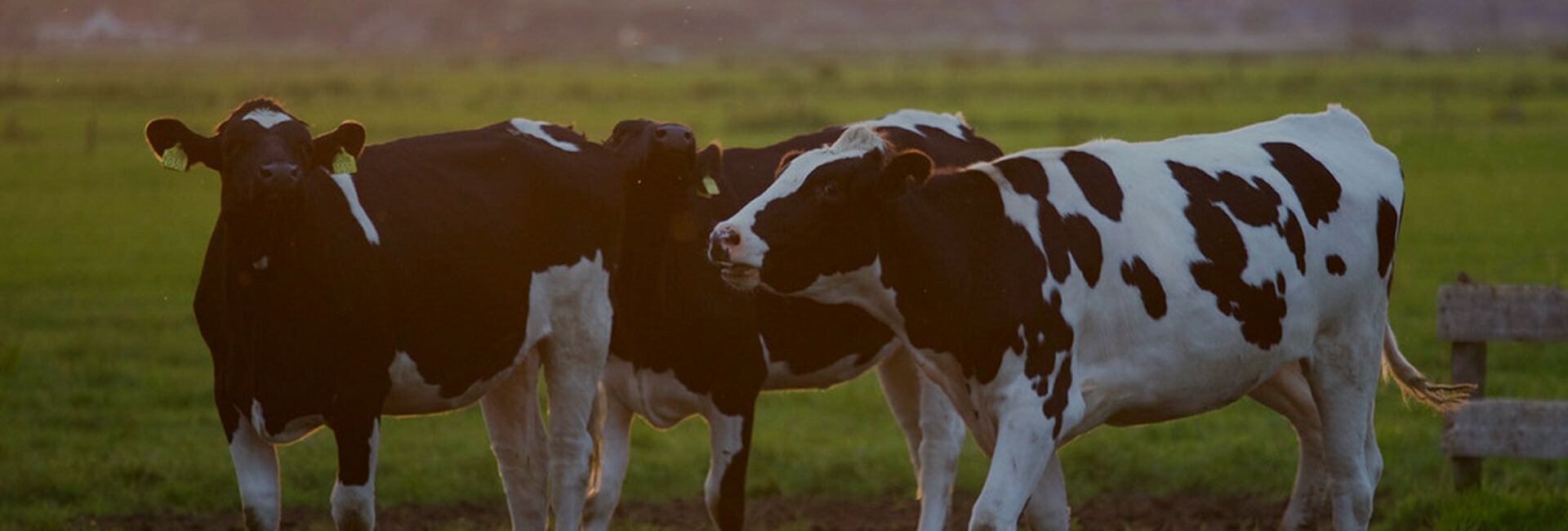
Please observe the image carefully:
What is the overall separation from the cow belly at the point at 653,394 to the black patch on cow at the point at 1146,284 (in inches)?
87.3

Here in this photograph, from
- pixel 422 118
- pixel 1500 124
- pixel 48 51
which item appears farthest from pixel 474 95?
pixel 48 51

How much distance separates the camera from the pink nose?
6348 millimetres

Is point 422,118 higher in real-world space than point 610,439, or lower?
lower

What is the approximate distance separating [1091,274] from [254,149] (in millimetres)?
2981

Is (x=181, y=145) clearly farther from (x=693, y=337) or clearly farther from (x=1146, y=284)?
(x=1146, y=284)

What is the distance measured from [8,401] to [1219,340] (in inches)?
376

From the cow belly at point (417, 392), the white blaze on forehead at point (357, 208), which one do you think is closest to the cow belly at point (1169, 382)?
the cow belly at point (417, 392)

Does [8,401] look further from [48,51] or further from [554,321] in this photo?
[48,51]

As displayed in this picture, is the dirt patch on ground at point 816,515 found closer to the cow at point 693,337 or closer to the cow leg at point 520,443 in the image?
the cow leg at point 520,443

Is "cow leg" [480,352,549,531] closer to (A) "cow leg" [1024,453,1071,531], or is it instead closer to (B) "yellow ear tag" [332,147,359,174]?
(B) "yellow ear tag" [332,147,359,174]

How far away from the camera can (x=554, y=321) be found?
325 inches

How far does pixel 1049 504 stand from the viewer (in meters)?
7.49

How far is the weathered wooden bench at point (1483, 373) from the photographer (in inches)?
380

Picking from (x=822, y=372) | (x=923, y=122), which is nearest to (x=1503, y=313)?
(x=923, y=122)
